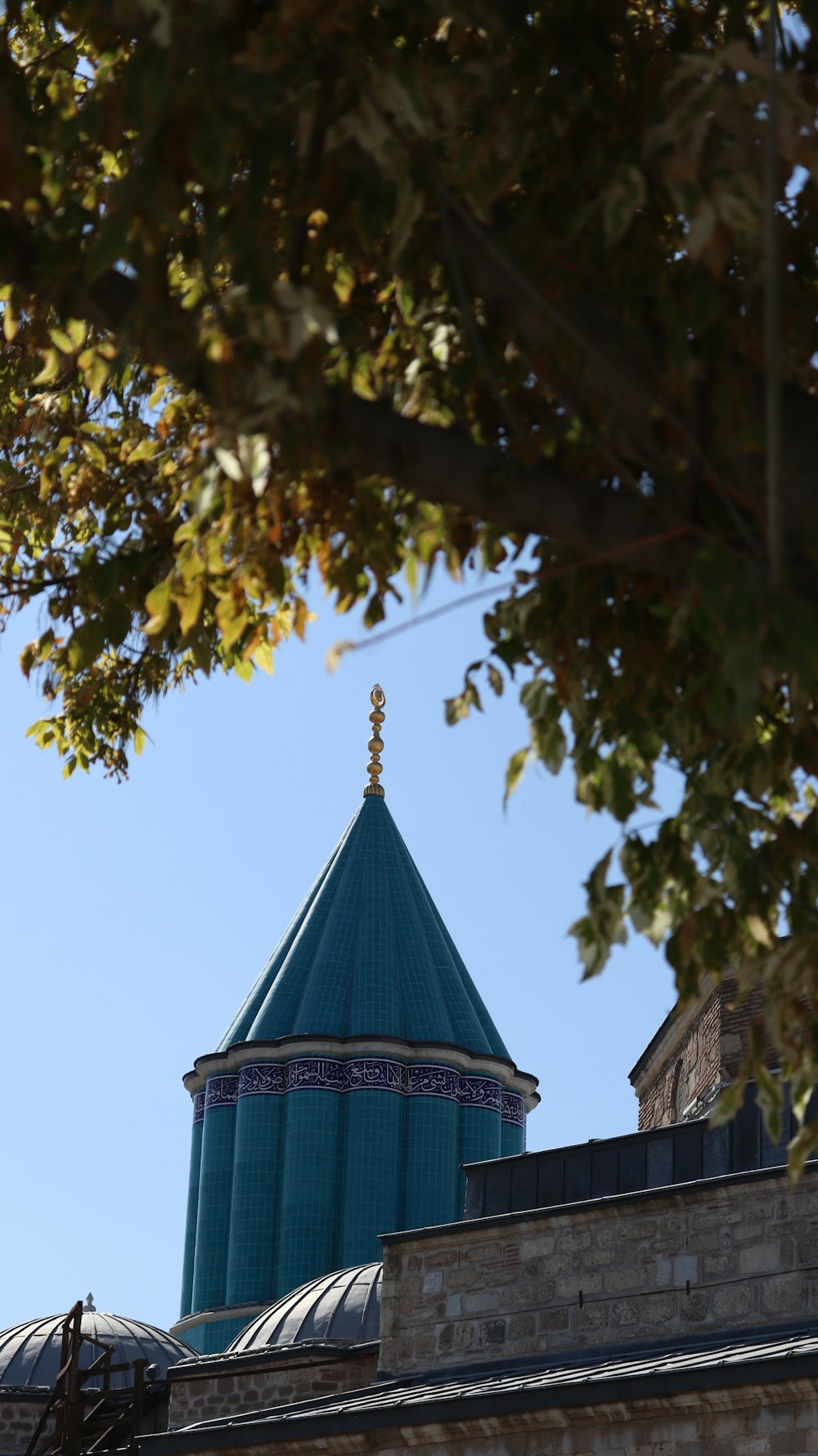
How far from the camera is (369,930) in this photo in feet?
90.8

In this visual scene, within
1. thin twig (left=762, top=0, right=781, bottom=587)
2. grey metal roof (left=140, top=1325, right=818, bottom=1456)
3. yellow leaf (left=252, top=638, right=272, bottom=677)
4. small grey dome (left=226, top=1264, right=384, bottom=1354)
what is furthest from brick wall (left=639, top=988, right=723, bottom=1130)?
thin twig (left=762, top=0, right=781, bottom=587)

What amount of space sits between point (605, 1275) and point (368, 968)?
52.2ft

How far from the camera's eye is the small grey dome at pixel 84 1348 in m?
19.8

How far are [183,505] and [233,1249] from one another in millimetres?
21596

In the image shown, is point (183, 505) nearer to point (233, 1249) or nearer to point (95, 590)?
point (95, 590)

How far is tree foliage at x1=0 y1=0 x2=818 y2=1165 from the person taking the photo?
360cm

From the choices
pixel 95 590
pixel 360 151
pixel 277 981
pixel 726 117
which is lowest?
pixel 95 590

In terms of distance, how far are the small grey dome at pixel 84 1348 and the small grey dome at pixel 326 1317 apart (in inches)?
122

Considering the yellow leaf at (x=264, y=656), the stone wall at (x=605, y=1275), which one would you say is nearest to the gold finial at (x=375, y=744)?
the stone wall at (x=605, y=1275)

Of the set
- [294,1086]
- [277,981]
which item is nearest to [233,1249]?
[294,1086]

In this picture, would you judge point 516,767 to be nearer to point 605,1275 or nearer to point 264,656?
point 264,656

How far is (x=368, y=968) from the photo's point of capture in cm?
2705


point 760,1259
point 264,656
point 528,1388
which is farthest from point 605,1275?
point 264,656

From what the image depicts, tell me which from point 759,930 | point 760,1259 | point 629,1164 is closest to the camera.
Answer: point 759,930
